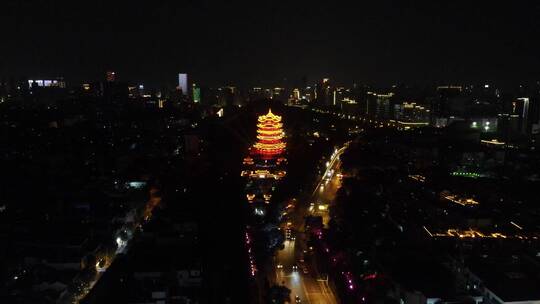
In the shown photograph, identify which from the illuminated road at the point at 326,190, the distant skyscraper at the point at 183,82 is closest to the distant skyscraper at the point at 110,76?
the distant skyscraper at the point at 183,82

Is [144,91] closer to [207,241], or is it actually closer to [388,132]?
[388,132]

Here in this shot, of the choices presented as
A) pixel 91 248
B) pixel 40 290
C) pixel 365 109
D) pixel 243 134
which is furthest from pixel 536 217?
pixel 365 109

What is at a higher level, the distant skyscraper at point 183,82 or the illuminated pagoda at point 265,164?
the distant skyscraper at point 183,82

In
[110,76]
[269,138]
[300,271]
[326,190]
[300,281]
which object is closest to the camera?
[300,281]

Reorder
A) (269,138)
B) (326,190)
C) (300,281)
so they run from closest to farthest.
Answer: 1. (300,281)
2. (326,190)
3. (269,138)

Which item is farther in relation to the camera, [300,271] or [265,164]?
[265,164]

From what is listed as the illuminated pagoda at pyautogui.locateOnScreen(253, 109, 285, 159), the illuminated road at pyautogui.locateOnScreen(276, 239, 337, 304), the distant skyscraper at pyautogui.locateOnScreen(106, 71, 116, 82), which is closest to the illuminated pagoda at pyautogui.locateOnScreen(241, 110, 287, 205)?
the illuminated pagoda at pyautogui.locateOnScreen(253, 109, 285, 159)

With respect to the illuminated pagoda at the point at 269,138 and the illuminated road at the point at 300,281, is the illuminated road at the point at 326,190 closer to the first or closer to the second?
the illuminated road at the point at 300,281

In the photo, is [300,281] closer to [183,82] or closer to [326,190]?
[326,190]

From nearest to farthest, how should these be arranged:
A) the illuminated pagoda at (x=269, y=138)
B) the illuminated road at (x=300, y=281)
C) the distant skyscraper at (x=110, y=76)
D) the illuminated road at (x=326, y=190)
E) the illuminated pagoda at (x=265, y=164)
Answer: the illuminated road at (x=300, y=281) → the illuminated road at (x=326, y=190) → the illuminated pagoda at (x=265, y=164) → the illuminated pagoda at (x=269, y=138) → the distant skyscraper at (x=110, y=76)

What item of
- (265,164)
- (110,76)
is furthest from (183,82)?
(265,164)
